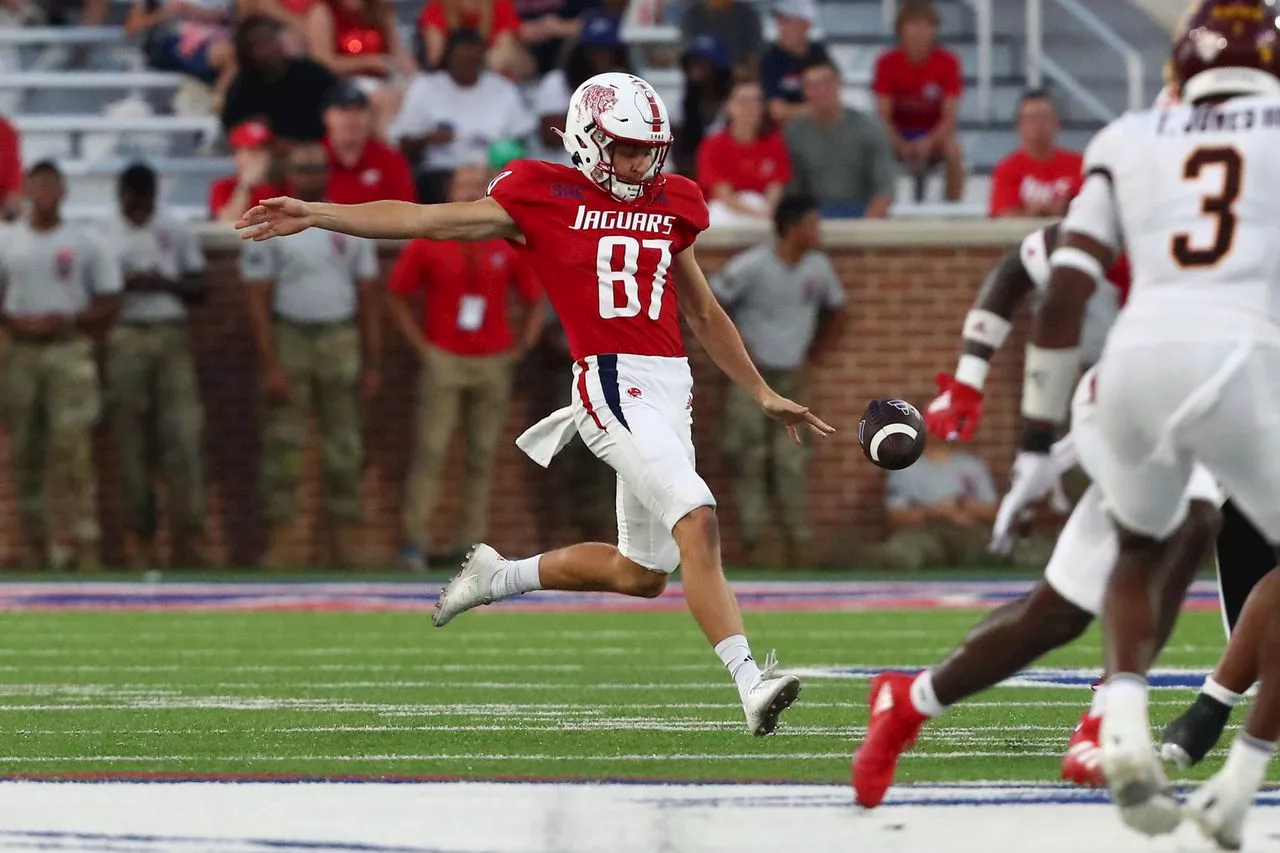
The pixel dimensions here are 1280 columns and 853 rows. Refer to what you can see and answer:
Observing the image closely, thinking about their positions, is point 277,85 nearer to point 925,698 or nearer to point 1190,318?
point 925,698

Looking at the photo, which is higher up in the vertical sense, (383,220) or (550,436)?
(383,220)

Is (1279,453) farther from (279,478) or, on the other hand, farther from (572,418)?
(279,478)

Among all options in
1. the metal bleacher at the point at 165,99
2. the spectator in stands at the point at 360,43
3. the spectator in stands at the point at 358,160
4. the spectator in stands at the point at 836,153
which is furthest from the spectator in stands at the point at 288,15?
the spectator in stands at the point at 836,153

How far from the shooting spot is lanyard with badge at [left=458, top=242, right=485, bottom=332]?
13852 mm

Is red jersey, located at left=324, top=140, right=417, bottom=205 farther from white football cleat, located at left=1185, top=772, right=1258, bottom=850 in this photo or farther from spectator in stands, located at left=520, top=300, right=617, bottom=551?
white football cleat, located at left=1185, top=772, right=1258, bottom=850

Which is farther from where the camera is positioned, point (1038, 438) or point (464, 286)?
point (464, 286)

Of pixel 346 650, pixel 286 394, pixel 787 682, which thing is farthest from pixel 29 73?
pixel 787 682

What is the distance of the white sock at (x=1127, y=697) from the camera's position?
4359 mm

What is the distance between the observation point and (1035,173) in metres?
14.6

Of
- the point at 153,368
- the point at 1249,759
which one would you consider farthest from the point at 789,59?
the point at 1249,759

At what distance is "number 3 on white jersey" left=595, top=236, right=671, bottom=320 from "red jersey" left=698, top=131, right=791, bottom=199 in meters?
7.46

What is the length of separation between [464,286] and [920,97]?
344cm

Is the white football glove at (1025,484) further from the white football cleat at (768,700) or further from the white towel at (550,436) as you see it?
the white towel at (550,436)

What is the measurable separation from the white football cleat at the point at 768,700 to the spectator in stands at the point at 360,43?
968 cm
